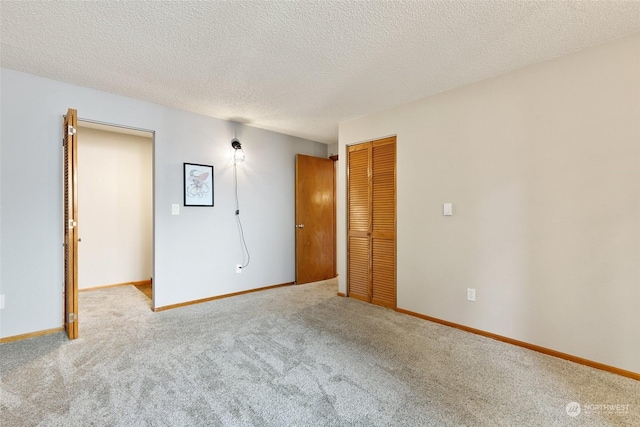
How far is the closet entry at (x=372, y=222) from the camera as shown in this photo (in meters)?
3.40

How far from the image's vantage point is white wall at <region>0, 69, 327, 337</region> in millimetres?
2551

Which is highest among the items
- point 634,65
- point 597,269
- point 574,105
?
point 634,65

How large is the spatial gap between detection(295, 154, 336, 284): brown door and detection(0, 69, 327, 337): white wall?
142mm

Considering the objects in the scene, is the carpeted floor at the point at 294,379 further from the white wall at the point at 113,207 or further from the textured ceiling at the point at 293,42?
the textured ceiling at the point at 293,42

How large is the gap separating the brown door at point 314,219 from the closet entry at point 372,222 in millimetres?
994

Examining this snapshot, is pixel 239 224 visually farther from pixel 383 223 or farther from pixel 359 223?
pixel 383 223

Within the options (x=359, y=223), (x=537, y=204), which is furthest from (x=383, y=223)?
(x=537, y=204)

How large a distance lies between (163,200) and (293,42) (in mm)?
2328

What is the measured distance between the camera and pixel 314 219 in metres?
4.79

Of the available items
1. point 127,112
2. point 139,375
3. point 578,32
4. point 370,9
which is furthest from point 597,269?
point 127,112

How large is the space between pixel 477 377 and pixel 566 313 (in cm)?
91

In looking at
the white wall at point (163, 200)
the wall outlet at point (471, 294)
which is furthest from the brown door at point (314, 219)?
the wall outlet at point (471, 294)

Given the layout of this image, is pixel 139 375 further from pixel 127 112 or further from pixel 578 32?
pixel 578 32

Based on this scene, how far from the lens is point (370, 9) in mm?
1751
